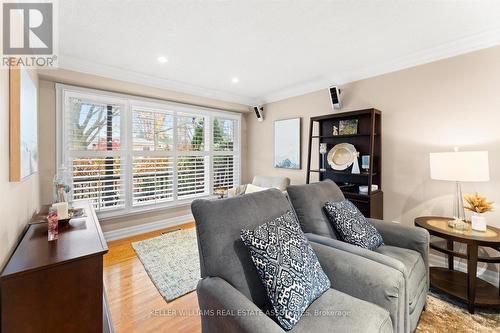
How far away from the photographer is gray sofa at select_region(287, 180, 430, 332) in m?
1.53

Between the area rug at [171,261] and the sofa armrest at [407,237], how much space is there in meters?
1.84

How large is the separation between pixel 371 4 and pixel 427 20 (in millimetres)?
656

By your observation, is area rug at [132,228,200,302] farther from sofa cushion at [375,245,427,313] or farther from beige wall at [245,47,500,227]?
beige wall at [245,47,500,227]

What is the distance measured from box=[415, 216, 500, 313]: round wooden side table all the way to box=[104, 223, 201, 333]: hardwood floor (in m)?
2.18

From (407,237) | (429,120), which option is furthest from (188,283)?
(429,120)

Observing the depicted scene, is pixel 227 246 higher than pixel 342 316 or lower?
higher

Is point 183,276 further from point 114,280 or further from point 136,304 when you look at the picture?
point 114,280

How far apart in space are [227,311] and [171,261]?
6.35 ft

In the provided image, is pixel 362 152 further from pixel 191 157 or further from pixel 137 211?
pixel 137 211

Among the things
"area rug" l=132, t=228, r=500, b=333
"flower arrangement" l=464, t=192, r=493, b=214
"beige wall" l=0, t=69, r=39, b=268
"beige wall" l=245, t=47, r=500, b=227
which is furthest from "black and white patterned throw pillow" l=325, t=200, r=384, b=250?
"beige wall" l=0, t=69, r=39, b=268

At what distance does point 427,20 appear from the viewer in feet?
6.54

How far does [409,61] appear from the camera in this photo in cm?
268

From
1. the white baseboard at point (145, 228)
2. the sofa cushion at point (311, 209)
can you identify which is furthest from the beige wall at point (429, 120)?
the white baseboard at point (145, 228)

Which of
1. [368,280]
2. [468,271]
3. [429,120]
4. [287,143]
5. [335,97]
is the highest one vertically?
[335,97]
